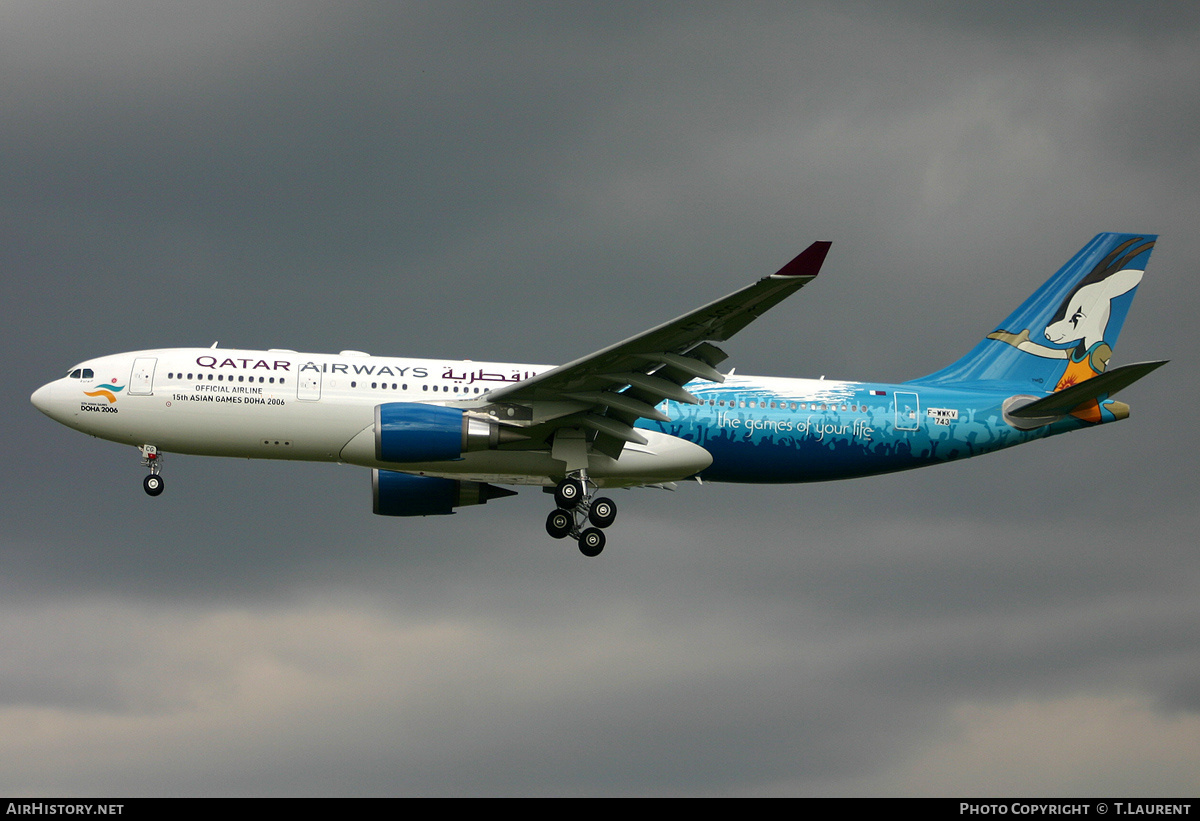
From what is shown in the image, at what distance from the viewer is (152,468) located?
131 feet

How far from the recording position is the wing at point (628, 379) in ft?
111

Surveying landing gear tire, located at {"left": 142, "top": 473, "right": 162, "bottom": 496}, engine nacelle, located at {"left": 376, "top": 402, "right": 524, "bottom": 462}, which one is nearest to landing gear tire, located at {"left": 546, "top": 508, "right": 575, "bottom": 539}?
engine nacelle, located at {"left": 376, "top": 402, "right": 524, "bottom": 462}

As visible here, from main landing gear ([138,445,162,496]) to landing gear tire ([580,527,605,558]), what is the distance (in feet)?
42.0

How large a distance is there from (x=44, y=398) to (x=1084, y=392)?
1236 inches

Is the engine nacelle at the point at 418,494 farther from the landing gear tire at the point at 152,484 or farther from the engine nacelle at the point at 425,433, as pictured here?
the landing gear tire at the point at 152,484

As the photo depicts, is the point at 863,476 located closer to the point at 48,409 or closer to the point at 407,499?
the point at 407,499

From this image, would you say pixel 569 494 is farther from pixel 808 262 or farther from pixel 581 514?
pixel 808 262

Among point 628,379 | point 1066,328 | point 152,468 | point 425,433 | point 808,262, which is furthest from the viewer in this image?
point 1066,328

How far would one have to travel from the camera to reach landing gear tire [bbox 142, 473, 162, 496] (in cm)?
4009

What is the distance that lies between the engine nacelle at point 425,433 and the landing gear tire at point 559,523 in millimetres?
3810

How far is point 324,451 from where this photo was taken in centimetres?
3909

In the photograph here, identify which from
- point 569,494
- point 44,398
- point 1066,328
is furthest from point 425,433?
point 1066,328
